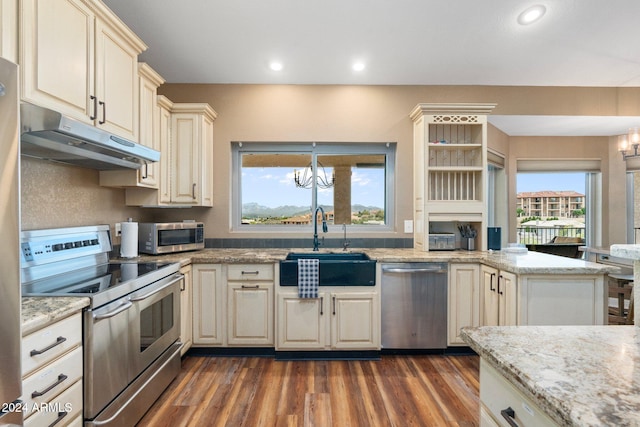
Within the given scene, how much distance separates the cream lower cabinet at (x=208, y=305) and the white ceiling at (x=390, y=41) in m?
1.86

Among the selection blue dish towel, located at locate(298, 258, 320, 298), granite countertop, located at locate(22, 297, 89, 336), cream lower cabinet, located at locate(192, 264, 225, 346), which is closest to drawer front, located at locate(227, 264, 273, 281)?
cream lower cabinet, located at locate(192, 264, 225, 346)

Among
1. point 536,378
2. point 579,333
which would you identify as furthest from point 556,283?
point 536,378

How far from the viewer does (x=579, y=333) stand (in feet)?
3.06

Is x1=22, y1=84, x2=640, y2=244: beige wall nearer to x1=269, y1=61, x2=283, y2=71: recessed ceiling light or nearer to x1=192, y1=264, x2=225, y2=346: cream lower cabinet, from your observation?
x1=269, y1=61, x2=283, y2=71: recessed ceiling light

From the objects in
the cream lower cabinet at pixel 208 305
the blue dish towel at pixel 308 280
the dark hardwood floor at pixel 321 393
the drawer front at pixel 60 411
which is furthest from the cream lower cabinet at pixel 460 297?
the drawer front at pixel 60 411

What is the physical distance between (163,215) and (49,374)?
222 cm

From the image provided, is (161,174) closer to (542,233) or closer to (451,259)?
(451,259)

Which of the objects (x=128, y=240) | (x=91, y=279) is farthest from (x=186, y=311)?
(x=91, y=279)

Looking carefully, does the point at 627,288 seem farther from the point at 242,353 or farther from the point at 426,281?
the point at 242,353

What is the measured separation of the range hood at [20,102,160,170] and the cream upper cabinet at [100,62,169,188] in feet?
0.32

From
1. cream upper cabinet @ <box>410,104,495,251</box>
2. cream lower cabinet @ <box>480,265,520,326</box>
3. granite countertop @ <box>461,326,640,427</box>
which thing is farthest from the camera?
cream upper cabinet @ <box>410,104,495,251</box>

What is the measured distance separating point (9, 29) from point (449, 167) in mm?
3077

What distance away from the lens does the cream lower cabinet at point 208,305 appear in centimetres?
259

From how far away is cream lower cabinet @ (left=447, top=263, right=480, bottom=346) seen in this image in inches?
104
